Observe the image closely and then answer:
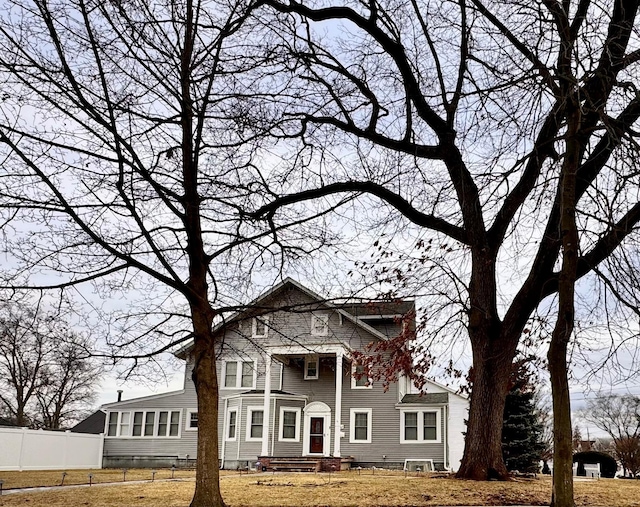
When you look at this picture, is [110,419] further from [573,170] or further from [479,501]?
[573,170]

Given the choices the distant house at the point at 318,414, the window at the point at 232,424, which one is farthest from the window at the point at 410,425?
the window at the point at 232,424

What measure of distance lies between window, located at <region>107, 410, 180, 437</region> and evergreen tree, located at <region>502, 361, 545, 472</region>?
57.0 feet

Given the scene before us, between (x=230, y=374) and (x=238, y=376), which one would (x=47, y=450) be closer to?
(x=230, y=374)

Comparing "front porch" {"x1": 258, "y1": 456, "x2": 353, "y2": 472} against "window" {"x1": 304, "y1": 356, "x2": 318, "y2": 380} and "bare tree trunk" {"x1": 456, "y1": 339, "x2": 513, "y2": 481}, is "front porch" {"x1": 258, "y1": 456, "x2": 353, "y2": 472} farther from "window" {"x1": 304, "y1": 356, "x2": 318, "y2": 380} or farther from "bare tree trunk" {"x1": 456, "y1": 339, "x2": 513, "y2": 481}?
"bare tree trunk" {"x1": 456, "y1": 339, "x2": 513, "y2": 481}

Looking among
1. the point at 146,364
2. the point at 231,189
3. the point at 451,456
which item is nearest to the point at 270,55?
the point at 231,189

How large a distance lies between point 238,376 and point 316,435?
193 inches

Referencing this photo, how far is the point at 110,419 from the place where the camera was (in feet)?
113

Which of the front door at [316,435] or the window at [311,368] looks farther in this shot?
the window at [311,368]

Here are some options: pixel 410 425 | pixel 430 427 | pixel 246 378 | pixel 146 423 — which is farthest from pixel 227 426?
pixel 430 427

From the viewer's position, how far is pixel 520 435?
21656 mm

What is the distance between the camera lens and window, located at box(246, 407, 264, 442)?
2998 cm

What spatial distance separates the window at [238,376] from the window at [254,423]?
189cm

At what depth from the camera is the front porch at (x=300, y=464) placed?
86.5 feet

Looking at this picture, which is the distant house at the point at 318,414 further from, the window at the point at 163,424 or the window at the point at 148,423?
the window at the point at 148,423
